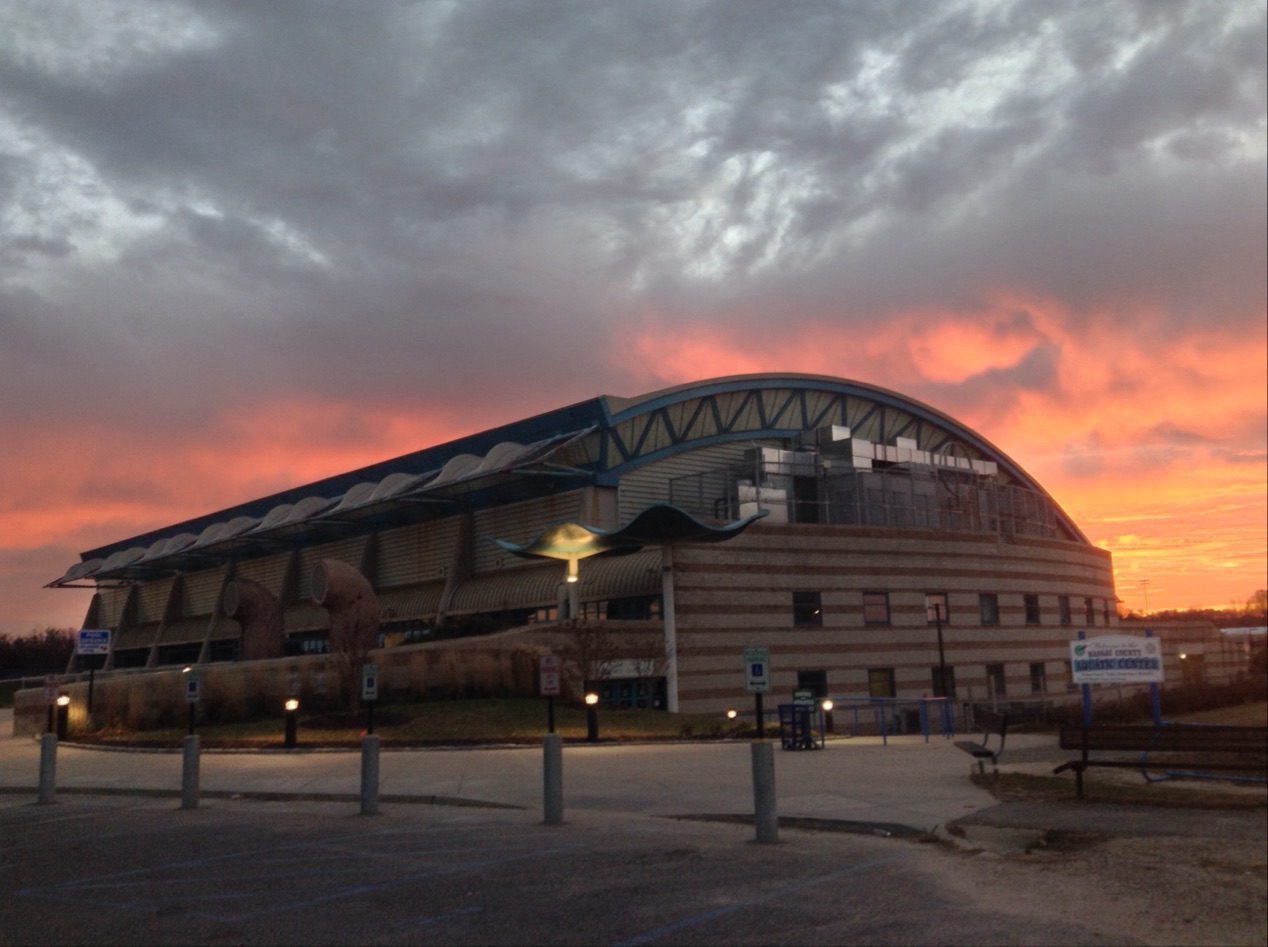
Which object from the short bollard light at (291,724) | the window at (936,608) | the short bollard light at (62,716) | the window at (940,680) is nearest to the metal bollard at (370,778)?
the short bollard light at (291,724)

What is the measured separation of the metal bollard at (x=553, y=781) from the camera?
13.9 meters

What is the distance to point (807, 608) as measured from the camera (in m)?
41.6

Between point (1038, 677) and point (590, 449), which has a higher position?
point (590, 449)

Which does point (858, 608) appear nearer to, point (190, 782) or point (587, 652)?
point (587, 652)

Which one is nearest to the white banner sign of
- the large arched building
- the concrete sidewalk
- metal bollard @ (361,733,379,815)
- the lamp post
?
the concrete sidewalk

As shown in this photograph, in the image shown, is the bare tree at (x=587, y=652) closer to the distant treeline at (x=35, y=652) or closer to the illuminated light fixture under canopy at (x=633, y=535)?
the illuminated light fixture under canopy at (x=633, y=535)

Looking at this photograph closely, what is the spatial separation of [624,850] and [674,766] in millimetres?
8990

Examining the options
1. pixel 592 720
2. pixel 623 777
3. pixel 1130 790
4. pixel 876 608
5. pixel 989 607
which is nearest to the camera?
pixel 1130 790

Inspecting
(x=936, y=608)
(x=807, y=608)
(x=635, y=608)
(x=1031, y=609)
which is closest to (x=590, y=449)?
(x=635, y=608)

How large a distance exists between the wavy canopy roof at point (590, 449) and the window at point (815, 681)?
11770mm

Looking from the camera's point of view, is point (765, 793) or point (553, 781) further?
point (553, 781)

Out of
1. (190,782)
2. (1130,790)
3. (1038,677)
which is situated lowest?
(1130,790)

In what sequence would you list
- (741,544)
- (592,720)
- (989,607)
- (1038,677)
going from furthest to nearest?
(1038,677) → (989,607) → (741,544) → (592,720)

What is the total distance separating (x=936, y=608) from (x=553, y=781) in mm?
34301
